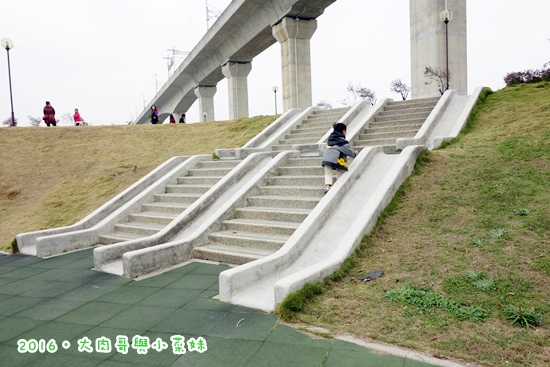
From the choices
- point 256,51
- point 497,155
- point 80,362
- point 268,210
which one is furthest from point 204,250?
point 256,51

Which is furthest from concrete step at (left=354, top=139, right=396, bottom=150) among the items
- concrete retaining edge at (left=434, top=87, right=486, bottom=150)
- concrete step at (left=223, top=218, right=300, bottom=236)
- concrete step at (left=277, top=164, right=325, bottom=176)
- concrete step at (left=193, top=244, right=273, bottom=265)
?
concrete step at (left=193, top=244, right=273, bottom=265)

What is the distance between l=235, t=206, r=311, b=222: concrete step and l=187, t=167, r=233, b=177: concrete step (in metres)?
2.43

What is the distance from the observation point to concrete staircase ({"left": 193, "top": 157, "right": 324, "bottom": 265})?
6102 mm

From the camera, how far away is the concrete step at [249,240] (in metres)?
6.04

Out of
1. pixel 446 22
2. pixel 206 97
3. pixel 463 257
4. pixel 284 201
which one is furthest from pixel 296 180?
pixel 206 97

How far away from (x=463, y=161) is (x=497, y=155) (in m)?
0.66

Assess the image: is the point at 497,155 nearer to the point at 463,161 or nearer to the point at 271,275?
the point at 463,161

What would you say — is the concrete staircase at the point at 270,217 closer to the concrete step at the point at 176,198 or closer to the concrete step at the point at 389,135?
the concrete step at the point at 176,198

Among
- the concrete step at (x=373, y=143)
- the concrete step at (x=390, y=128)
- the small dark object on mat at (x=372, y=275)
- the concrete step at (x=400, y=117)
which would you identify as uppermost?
the concrete step at (x=400, y=117)

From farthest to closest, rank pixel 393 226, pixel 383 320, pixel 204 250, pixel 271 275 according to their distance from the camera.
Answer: pixel 204 250 → pixel 393 226 → pixel 271 275 → pixel 383 320

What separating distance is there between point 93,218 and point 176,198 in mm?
1924

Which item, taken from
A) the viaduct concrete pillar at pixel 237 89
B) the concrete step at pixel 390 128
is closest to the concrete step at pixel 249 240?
the concrete step at pixel 390 128

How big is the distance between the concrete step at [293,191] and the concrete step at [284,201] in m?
0.19

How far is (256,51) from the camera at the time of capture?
93.5ft
